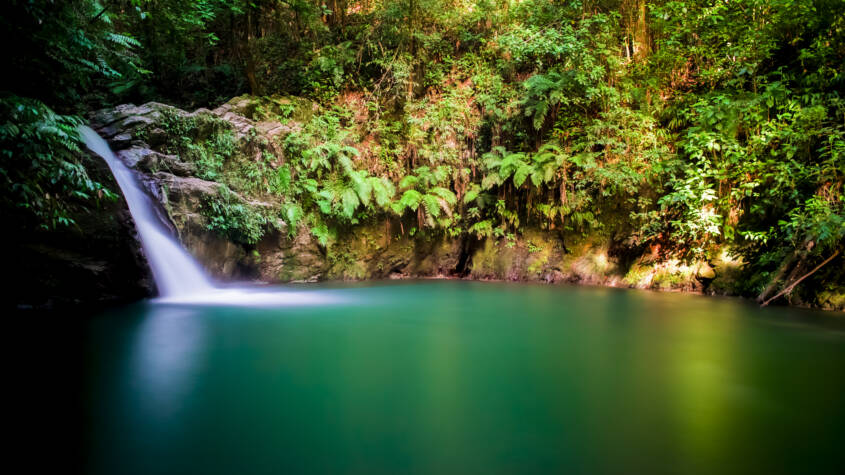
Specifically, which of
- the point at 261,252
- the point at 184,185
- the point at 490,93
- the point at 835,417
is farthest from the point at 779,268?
the point at 184,185

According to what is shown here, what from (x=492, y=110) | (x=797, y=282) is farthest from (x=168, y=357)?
(x=492, y=110)

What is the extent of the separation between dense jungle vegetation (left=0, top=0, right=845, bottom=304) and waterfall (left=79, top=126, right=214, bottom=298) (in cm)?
84

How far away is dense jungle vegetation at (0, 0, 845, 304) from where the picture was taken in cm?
579

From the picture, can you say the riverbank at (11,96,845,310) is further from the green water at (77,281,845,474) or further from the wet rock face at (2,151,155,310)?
the green water at (77,281,845,474)

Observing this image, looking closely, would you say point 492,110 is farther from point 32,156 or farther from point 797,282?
point 32,156

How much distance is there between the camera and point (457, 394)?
301 cm

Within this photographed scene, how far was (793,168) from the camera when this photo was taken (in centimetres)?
681

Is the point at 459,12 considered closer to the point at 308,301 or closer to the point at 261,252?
the point at 261,252

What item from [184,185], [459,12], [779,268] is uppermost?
[459,12]

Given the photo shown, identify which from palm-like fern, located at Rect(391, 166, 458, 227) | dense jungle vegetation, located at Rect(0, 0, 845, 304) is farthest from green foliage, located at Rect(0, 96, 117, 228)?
palm-like fern, located at Rect(391, 166, 458, 227)

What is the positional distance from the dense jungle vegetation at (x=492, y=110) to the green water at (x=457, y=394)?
2.38 meters

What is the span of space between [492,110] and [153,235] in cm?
772

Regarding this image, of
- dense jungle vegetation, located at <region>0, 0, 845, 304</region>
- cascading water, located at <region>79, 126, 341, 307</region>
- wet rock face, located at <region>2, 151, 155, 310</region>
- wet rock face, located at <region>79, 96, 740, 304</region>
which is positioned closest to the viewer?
wet rock face, located at <region>2, 151, 155, 310</region>

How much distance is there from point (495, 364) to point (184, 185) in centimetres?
633
